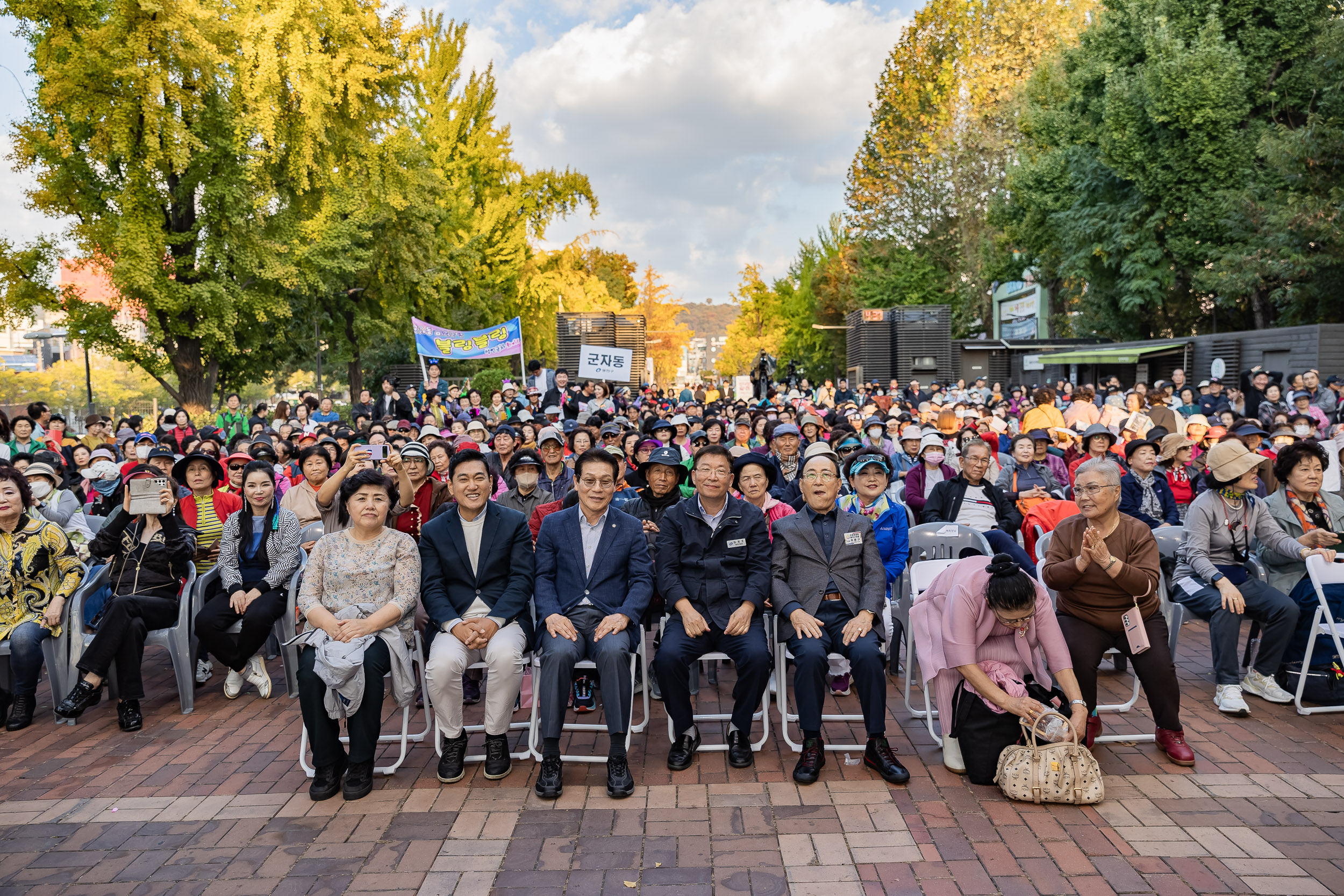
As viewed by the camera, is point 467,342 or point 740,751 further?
point 467,342

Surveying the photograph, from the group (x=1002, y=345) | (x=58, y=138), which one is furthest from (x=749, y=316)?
(x=58, y=138)

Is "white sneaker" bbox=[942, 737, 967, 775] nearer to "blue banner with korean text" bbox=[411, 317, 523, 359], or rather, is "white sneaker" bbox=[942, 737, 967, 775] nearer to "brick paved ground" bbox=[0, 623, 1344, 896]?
"brick paved ground" bbox=[0, 623, 1344, 896]

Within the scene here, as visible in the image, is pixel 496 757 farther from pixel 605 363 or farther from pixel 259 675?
pixel 605 363

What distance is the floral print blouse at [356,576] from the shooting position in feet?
14.1

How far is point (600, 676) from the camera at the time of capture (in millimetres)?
4195

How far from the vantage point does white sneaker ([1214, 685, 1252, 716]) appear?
4676 millimetres

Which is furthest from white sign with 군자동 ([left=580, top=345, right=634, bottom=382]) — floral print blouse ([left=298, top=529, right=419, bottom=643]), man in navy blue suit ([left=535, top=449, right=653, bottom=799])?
A: floral print blouse ([left=298, top=529, right=419, bottom=643])

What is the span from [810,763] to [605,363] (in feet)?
42.5

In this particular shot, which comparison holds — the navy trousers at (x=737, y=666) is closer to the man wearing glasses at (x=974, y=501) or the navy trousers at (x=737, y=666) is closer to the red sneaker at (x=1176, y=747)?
the red sneaker at (x=1176, y=747)

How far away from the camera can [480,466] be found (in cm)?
449

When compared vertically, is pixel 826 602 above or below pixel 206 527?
below

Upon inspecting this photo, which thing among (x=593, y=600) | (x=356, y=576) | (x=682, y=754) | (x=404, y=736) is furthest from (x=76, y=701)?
(x=682, y=754)

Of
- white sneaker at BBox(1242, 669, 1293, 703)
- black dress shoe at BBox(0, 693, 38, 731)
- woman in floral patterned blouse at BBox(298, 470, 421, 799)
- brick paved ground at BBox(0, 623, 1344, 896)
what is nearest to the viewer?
brick paved ground at BBox(0, 623, 1344, 896)

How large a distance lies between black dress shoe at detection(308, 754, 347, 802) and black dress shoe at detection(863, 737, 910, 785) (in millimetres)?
2769
